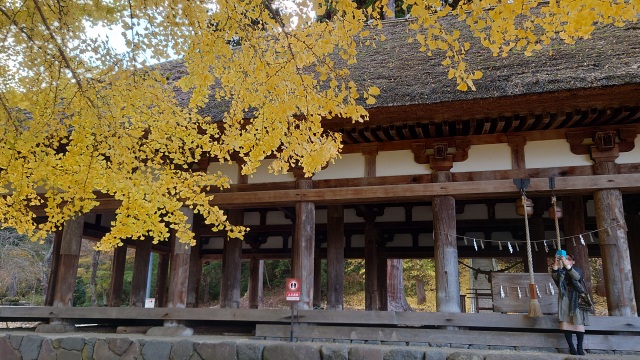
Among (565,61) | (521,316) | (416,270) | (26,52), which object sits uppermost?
(565,61)

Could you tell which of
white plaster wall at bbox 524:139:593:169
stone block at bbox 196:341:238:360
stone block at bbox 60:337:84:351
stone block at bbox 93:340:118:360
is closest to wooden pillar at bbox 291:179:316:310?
stone block at bbox 196:341:238:360

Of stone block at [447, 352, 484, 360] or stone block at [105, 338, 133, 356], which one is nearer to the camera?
stone block at [447, 352, 484, 360]

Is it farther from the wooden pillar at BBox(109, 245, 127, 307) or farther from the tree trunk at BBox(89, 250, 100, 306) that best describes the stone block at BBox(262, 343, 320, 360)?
the tree trunk at BBox(89, 250, 100, 306)

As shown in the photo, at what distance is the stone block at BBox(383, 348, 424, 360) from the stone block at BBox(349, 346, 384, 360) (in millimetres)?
92

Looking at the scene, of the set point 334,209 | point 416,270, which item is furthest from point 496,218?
point 416,270

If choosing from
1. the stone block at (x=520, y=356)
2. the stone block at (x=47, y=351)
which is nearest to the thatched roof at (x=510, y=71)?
the stone block at (x=520, y=356)

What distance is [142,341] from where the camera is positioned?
7152mm

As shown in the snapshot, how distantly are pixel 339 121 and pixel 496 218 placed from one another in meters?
4.99

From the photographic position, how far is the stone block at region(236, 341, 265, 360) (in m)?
6.57

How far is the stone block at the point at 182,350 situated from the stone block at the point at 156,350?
0.33 ft

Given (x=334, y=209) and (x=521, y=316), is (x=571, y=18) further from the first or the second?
(x=334, y=209)

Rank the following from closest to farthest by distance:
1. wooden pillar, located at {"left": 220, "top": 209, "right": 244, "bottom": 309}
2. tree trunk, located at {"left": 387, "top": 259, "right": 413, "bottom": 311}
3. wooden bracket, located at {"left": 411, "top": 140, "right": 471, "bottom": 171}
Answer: wooden bracket, located at {"left": 411, "top": 140, "right": 471, "bottom": 171}
wooden pillar, located at {"left": 220, "top": 209, "right": 244, "bottom": 309}
tree trunk, located at {"left": 387, "top": 259, "right": 413, "bottom": 311}

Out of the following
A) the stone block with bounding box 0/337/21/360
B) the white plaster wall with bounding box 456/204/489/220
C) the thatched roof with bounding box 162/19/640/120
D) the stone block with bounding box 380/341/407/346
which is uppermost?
the thatched roof with bounding box 162/19/640/120

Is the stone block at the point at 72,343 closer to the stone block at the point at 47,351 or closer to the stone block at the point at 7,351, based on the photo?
the stone block at the point at 47,351
